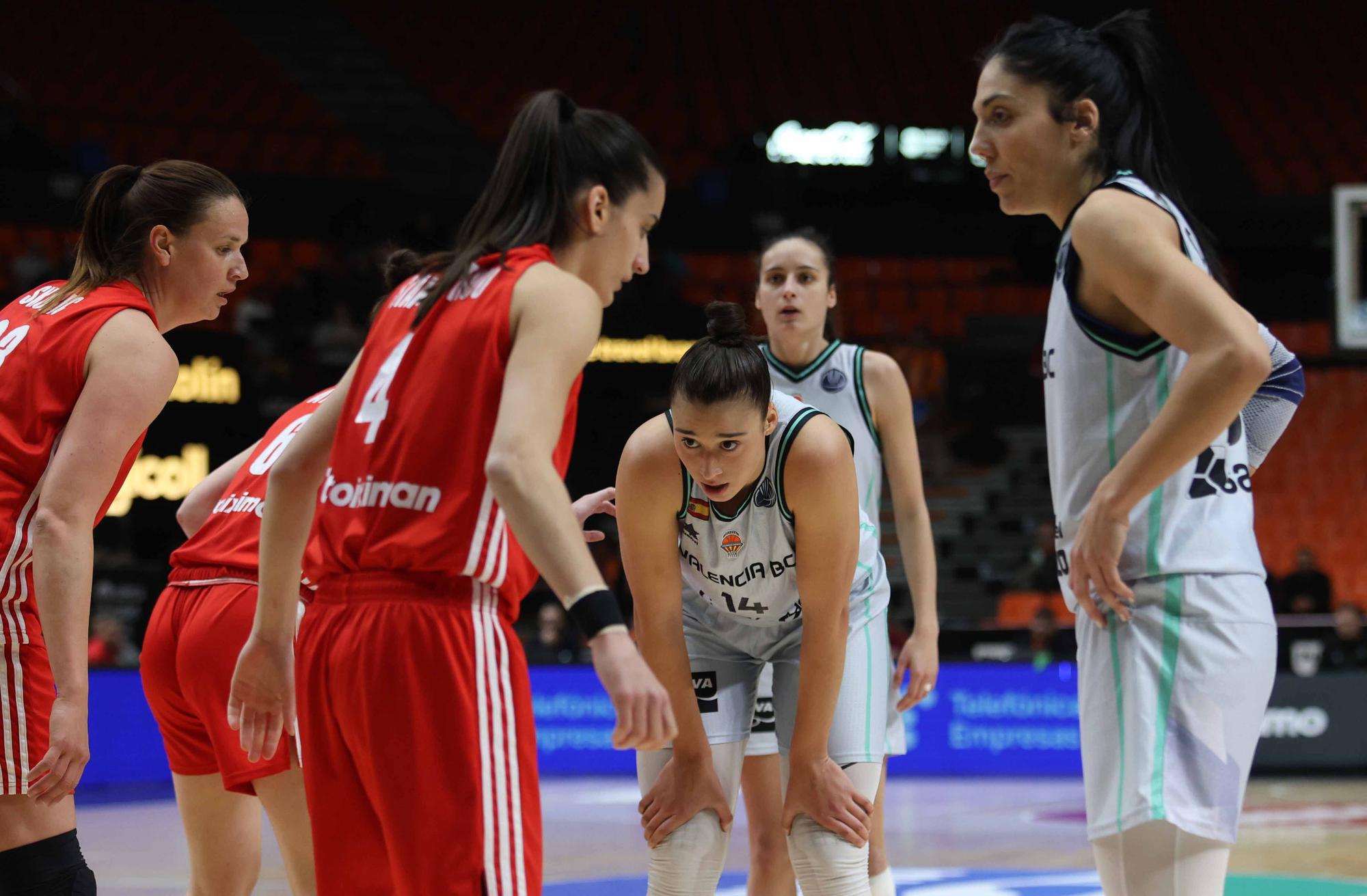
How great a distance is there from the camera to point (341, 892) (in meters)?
2.25

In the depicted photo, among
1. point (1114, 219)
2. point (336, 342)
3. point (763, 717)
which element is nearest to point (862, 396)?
point (763, 717)

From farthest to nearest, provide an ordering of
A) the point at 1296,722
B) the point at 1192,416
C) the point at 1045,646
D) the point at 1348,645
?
1. the point at 1045,646
2. the point at 1348,645
3. the point at 1296,722
4. the point at 1192,416

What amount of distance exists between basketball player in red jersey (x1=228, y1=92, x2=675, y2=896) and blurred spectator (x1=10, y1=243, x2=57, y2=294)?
10.1m

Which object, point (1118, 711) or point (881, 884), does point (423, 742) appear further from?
point (881, 884)

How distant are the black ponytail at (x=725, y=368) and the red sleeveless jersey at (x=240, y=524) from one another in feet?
3.12

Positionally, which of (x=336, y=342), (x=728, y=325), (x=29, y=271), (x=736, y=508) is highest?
(x=29, y=271)

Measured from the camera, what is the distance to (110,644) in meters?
9.95

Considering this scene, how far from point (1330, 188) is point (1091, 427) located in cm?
1559

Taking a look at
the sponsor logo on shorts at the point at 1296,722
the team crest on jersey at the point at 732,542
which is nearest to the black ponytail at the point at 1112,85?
the team crest on jersey at the point at 732,542

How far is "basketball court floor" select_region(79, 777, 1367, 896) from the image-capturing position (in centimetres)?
598

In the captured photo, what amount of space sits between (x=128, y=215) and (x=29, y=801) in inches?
48.1

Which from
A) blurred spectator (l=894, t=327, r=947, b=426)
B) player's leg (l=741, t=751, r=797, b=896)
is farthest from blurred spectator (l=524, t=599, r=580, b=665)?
player's leg (l=741, t=751, r=797, b=896)

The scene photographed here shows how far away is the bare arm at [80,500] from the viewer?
262 centimetres

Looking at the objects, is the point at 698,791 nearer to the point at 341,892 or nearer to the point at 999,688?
the point at 341,892
